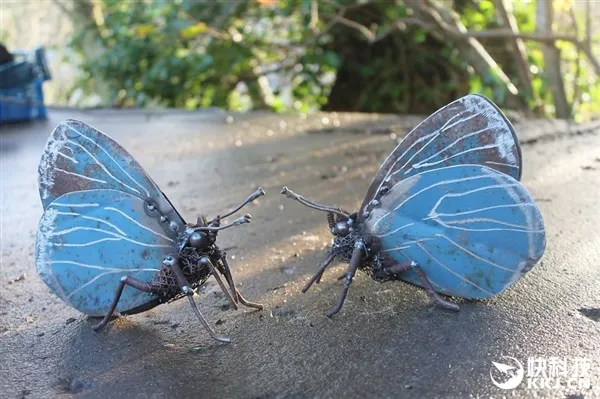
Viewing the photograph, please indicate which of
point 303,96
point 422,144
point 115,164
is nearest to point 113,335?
point 115,164

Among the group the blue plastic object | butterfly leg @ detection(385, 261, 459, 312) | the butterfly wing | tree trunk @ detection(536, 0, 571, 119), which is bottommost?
tree trunk @ detection(536, 0, 571, 119)

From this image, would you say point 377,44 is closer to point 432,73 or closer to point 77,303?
point 432,73

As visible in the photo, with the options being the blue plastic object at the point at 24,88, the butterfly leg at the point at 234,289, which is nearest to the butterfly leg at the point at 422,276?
the butterfly leg at the point at 234,289

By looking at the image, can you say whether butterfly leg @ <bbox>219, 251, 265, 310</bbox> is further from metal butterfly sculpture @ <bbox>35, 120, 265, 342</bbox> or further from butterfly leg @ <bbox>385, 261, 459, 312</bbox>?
butterfly leg @ <bbox>385, 261, 459, 312</bbox>

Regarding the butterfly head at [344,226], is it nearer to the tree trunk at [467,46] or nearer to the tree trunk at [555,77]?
the tree trunk at [467,46]

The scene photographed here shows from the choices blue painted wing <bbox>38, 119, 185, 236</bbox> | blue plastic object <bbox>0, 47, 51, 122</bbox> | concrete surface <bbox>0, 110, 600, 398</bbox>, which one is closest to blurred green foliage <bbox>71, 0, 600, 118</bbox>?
blue plastic object <bbox>0, 47, 51, 122</bbox>
